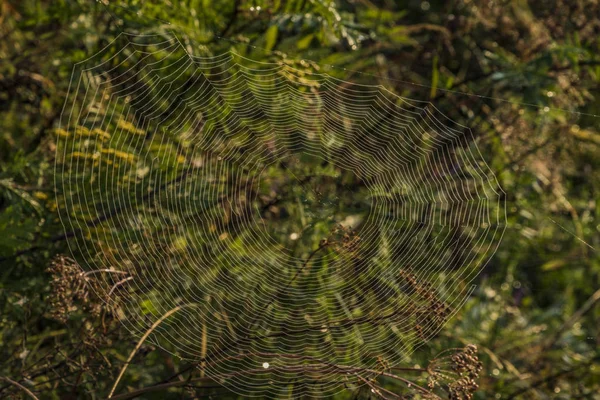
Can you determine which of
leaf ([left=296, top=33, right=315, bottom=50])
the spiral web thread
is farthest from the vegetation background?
the spiral web thread

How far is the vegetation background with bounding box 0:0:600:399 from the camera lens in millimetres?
2545

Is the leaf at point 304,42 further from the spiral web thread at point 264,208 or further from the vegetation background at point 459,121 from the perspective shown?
the spiral web thread at point 264,208

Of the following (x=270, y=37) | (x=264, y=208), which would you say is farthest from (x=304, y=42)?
(x=264, y=208)

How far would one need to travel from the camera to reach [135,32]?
10.0ft

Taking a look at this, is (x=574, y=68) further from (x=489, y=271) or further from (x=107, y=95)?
(x=107, y=95)

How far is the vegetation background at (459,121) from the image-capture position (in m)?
2.54

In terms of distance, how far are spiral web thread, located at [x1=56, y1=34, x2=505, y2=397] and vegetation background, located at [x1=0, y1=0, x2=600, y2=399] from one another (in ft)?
0.41

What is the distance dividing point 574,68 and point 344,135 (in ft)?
3.08

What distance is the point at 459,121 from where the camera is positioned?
11.6 ft

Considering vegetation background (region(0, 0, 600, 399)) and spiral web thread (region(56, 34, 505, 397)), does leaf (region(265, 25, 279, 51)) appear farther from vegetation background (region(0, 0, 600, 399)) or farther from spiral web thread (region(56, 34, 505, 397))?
spiral web thread (region(56, 34, 505, 397))

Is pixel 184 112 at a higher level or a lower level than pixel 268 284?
higher

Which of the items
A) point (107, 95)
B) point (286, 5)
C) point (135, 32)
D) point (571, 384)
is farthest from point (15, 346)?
point (571, 384)

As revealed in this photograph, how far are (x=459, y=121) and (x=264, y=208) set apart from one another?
3.44 feet

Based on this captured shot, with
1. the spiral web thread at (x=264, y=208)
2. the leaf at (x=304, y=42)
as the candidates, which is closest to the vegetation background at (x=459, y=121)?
the leaf at (x=304, y=42)
